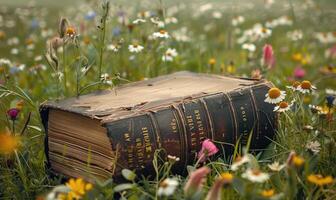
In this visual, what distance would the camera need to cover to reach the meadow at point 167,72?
1.27 meters

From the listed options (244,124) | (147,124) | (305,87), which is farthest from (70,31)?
(305,87)

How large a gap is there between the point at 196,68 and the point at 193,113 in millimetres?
1276

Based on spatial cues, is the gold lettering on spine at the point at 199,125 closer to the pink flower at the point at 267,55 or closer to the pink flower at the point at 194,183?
the pink flower at the point at 194,183

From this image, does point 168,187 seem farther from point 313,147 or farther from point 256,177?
point 313,147

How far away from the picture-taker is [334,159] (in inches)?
60.3

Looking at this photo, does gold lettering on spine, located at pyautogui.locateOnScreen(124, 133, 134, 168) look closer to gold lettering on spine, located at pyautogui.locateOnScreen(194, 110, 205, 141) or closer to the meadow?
the meadow

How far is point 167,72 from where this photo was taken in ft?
8.20

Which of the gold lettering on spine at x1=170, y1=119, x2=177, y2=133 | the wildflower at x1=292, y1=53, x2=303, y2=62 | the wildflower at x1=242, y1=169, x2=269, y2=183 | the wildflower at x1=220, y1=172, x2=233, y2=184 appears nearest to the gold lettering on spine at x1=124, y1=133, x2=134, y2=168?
the gold lettering on spine at x1=170, y1=119, x2=177, y2=133

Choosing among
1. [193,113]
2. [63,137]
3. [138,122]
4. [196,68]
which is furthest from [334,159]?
[196,68]

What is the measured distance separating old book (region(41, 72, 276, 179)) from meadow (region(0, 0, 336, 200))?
4 cm

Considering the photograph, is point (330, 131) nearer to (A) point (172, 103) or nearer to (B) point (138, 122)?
(A) point (172, 103)

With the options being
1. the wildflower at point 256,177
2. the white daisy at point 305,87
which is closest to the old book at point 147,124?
the white daisy at point 305,87

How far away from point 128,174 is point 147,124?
17 centimetres

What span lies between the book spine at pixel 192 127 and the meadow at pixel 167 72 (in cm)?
4
